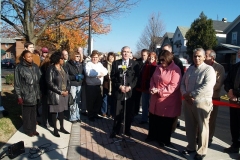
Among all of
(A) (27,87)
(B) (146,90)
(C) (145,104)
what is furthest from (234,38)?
(A) (27,87)

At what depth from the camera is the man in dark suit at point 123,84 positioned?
5.25 m

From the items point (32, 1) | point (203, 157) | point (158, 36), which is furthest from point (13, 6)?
point (158, 36)

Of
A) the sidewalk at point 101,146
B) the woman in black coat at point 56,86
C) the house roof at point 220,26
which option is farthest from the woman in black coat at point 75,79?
the house roof at point 220,26

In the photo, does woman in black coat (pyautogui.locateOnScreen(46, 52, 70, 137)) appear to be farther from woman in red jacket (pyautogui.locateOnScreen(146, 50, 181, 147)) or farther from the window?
the window

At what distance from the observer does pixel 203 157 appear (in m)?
4.32

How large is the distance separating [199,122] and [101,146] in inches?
79.6

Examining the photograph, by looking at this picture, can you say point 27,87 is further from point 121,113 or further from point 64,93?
point 121,113

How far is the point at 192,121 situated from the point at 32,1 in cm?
865

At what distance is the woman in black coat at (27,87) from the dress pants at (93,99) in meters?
1.59

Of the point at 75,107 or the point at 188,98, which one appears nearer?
the point at 188,98

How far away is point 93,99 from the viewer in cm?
668

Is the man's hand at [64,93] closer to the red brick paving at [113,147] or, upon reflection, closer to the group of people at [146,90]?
the group of people at [146,90]

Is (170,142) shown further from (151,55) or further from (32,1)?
(32,1)

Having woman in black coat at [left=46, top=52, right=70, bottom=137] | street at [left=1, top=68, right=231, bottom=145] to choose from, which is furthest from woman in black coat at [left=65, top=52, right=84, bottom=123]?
street at [left=1, top=68, right=231, bottom=145]
